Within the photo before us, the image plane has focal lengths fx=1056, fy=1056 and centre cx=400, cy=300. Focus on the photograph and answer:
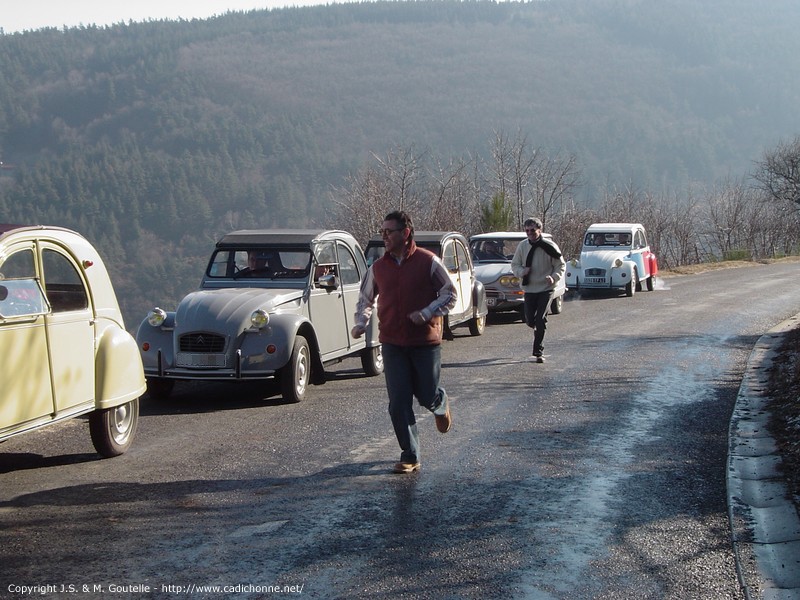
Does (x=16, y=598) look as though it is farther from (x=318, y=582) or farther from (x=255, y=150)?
(x=255, y=150)

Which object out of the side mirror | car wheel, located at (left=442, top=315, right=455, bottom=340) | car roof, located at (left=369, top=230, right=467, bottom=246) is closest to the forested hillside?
car roof, located at (left=369, top=230, right=467, bottom=246)

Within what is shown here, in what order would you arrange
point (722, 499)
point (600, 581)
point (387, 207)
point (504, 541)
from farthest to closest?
1. point (387, 207)
2. point (722, 499)
3. point (504, 541)
4. point (600, 581)

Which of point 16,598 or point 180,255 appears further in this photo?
point 180,255

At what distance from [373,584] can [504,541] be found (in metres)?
1.02

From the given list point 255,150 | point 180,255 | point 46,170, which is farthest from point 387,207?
point 255,150

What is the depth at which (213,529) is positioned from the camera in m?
5.97

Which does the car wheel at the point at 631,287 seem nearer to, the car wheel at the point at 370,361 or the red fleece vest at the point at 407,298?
the car wheel at the point at 370,361

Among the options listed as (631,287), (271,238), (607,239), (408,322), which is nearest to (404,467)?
(408,322)

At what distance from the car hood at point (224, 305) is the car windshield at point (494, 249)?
411 inches

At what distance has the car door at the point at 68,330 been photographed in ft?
23.9

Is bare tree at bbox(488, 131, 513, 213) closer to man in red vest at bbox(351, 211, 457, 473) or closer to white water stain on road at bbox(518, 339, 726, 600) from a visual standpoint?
white water stain on road at bbox(518, 339, 726, 600)

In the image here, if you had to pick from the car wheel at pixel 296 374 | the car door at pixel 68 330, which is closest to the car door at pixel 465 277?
the car wheel at pixel 296 374

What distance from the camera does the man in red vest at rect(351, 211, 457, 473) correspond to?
24.2ft

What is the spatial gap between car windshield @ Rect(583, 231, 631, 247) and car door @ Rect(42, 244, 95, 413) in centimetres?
2182
